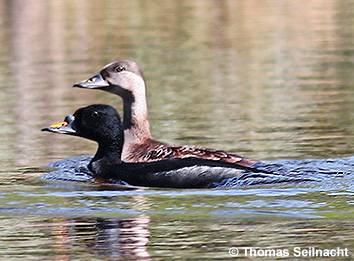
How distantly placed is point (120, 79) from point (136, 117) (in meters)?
0.64

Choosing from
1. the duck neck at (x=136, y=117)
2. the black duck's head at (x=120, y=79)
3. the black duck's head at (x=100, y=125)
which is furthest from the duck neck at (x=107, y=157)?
the black duck's head at (x=120, y=79)

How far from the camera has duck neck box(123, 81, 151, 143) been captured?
14494mm

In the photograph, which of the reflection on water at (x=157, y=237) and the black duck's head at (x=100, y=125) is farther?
the black duck's head at (x=100, y=125)

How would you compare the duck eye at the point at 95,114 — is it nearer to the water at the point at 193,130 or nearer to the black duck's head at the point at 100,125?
the black duck's head at the point at 100,125

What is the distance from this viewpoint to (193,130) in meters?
17.1

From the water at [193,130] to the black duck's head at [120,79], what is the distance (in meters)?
1.30

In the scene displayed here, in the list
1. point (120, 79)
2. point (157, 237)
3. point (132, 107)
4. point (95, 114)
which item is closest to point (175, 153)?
point (95, 114)

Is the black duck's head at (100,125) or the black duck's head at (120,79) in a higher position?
the black duck's head at (120,79)

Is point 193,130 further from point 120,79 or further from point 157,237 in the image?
point 157,237

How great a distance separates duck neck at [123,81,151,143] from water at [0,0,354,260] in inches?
49.0

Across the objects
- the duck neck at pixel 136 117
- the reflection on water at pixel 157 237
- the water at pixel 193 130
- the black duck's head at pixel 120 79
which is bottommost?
the water at pixel 193 130

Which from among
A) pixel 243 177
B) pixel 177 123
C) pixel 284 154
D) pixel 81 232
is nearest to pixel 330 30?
pixel 177 123

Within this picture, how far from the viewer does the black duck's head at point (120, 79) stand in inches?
587

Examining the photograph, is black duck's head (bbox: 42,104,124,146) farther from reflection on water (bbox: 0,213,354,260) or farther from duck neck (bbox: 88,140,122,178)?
reflection on water (bbox: 0,213,354,260)
